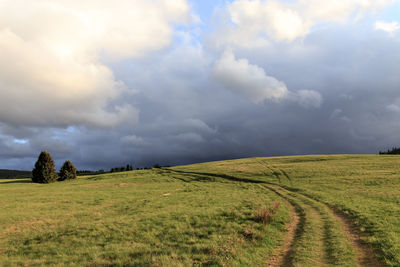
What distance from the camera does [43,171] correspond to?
71.3 meters

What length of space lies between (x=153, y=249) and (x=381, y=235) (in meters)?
13.4

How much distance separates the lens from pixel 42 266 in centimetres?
1135

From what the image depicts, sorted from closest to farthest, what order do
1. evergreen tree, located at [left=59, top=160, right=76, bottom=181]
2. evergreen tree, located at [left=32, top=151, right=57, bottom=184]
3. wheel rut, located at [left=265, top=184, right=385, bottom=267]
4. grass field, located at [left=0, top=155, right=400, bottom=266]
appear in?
wheel rut, located at [left=265, top=184, right=385, bottom=267] → grass field, located at [left=0, top=155, right=400, bottom=266] → evergreen tree, located at [left=32, top=151, right=57, bottom=184] → evergreen tree, located at [left=59, top=160, right=76, bottom=181]

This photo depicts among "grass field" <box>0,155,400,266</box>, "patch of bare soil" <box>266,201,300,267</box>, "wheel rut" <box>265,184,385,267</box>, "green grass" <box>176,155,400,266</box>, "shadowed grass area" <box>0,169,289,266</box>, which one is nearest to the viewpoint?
A: "wheel rut" <box>265,184,385,267</box>

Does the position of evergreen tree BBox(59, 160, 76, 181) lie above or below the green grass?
above

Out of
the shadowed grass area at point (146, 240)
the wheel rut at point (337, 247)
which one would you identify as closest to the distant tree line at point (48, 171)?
the shadowed grass area at point (146, 240)

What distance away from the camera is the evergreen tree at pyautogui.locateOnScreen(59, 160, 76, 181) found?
76.6 meters

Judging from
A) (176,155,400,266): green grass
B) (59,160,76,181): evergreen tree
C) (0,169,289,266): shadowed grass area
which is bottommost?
(176,155,400,266): green grass

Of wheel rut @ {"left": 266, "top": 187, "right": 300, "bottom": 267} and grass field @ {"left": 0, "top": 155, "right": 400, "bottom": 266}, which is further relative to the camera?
grass field @ {"left": 0, "top": 155, "right": 400, "bottom": 266}

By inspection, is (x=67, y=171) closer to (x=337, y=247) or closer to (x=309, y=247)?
(x=309, y=247)

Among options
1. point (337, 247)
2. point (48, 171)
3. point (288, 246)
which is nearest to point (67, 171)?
point (48, 171)

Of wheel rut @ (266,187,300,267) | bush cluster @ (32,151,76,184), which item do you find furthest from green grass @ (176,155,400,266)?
bush cluster @ (32,151,76,184)

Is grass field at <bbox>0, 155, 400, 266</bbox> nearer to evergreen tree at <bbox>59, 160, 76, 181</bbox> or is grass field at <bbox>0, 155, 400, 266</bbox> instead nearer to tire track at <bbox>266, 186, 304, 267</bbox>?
tire track at <bbox>266, 186, 304, 267</bbox>

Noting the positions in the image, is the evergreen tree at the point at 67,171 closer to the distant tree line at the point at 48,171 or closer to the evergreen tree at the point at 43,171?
the distant tree line at the point at 48,171
